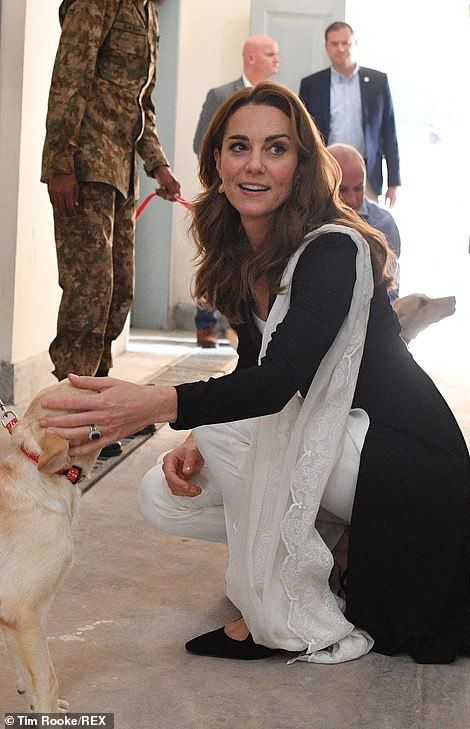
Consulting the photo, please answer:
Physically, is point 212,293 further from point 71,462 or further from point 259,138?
point 71,462

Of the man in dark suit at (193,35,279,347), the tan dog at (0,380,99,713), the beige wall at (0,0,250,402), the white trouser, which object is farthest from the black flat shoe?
the man in dark suit at (193,35,279,347)

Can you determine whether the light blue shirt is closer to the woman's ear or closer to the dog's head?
the woman's ear

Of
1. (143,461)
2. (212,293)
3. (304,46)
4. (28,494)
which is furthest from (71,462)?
(304,46)

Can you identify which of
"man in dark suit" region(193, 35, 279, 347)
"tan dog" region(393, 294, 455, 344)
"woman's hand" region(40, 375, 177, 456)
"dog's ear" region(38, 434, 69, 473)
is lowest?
"dog's ear" region(38, 434, 69, 473)

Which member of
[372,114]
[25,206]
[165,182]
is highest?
[372,114]

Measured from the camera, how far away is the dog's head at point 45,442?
5.60 ft

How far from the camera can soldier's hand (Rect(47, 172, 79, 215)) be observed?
156 inches

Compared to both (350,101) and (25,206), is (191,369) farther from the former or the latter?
(350,101)

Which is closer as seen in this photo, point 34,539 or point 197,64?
point 34,539

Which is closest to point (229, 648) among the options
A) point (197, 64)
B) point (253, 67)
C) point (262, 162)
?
point (262, 162)

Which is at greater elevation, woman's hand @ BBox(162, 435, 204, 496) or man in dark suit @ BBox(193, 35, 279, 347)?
man in dark suit @ BBox(193, 35, 279, 347)

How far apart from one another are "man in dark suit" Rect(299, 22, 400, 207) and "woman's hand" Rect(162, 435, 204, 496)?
14.3ft

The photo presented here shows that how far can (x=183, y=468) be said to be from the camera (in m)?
2.45

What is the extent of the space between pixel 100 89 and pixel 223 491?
223 centimetres
